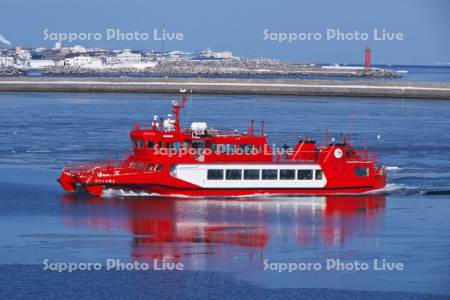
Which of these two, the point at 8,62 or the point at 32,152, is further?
the point at 8,62

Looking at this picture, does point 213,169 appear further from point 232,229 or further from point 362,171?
point 232,229

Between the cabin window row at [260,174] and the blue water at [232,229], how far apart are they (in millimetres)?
604

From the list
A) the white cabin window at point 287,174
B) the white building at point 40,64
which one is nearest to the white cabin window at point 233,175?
the white cabin window at point 287,174

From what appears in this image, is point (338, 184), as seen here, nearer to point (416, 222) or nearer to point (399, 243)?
point (416, 222)

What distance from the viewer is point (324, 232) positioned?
30.1 meters

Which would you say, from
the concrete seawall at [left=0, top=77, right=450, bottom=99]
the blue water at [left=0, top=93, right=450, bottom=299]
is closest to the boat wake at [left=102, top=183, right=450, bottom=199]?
the blue water at [left=0, top=93, right=450, bottom=299]

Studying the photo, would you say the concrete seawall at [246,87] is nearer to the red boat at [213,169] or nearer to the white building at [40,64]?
the red boat at [213,169]

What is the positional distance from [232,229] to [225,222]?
0.87 meters

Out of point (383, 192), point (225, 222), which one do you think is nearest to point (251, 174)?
point (225, 222)

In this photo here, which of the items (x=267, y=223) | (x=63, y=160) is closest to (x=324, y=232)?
(x=267, y=223)

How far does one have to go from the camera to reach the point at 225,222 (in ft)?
101

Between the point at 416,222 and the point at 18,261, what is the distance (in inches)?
417

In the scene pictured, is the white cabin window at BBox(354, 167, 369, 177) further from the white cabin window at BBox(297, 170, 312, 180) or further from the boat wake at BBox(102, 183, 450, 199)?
the white cabin window at BBox(297, 170, 312, 180)

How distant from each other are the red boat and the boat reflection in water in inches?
13.7
